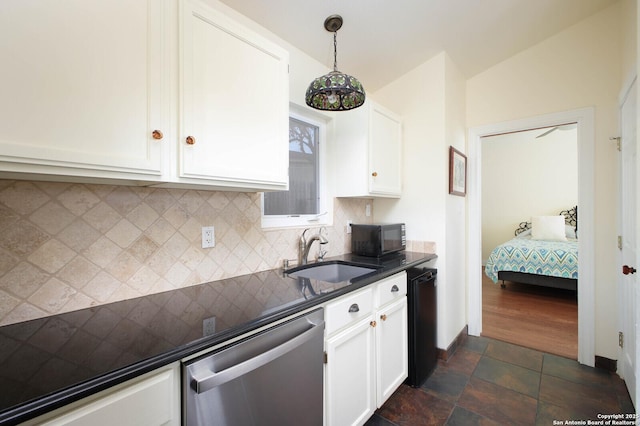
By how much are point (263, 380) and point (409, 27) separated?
237 centimetres

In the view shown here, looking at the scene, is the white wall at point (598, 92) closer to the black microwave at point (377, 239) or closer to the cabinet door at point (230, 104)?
the black microwave at point (377, 239)

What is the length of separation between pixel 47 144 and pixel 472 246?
320cm

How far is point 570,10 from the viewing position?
221 centimetres

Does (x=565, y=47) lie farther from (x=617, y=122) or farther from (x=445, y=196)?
(x=445, y=196)

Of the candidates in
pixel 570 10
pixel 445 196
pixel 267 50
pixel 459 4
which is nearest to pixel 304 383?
pixel 267 50

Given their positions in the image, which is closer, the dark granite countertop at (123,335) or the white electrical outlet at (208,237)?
the dark granite countertop at (123,335)

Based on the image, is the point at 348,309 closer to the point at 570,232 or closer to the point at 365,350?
the point at 365,350

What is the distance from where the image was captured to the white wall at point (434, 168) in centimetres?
242

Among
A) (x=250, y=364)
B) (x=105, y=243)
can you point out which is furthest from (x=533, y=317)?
(x=105, y=243)

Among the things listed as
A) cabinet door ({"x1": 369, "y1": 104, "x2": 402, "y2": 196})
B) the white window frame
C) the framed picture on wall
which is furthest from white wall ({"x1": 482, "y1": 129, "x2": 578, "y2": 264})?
the white window frame

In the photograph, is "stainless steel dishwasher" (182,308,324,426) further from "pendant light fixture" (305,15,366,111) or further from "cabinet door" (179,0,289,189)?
"pendant light fixture" (305,15,366,111)

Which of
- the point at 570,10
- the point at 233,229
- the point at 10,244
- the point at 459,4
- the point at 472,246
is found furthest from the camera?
the point at 472,246

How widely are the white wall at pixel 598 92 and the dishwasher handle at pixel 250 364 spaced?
254cm

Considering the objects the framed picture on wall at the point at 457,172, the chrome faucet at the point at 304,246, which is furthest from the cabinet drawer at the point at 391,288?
the framed picture on wall at the point at 457,172
